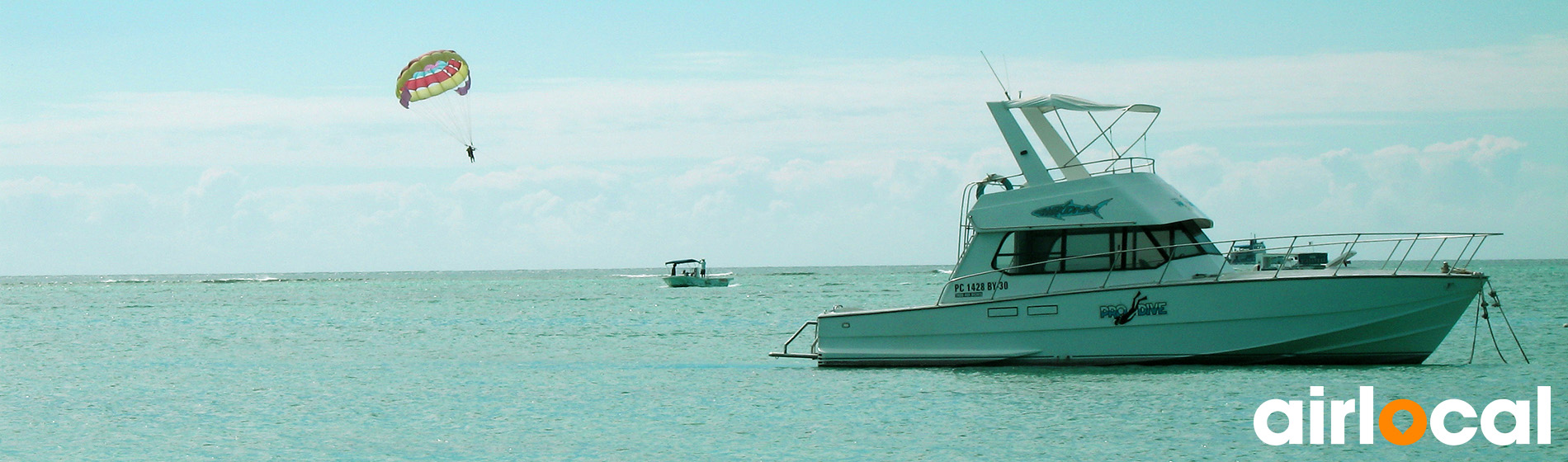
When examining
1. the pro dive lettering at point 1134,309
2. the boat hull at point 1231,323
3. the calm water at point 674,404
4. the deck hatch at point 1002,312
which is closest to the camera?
Answer: the calm water at point 674,404

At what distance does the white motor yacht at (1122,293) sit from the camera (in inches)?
701

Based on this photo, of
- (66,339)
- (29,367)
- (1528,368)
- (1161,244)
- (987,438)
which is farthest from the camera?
(66,339)

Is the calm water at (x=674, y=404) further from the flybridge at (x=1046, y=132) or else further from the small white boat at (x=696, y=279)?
the small white boat at (x=696, y=279)

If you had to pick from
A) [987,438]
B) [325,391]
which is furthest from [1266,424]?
[325,391]

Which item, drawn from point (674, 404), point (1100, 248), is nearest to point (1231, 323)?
point (1100, 248)

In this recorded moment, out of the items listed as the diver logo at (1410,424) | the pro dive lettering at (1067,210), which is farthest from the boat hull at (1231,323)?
the diver logo at (1410,424)

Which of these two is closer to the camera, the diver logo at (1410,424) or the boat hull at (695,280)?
the diver logo at (1410,424)

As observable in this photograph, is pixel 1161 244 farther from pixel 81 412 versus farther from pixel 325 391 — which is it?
pixel 81 412

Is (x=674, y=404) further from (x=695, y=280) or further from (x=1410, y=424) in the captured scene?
(x=695, y=280)

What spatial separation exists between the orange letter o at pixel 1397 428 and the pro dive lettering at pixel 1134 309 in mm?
3377

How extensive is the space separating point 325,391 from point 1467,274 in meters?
16.9

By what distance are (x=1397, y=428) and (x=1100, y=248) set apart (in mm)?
5544

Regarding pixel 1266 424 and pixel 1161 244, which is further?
pixel 1161 244

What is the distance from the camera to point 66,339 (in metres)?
40.0
